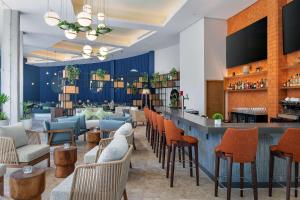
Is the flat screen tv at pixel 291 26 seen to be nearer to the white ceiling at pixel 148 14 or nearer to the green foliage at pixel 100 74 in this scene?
the white ceiling at pixel 148 14

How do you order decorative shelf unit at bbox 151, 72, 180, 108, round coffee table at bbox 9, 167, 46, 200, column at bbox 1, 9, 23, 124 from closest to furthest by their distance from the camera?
round coffee table at bbox 9, 167, 46, 200, column at bbox 1, 9, 23, 124, decorative shelf unit at bbox 151, 72, 180, 108

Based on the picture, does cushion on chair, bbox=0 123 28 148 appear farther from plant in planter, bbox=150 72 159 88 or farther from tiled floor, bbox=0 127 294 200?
plant in planter, bbox=150 72 159 88

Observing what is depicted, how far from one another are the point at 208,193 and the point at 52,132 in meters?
3.77

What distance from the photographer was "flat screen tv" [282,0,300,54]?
5.34 meters

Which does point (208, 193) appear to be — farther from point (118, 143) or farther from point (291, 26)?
point (291, 26)

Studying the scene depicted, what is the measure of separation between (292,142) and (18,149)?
14.3ft

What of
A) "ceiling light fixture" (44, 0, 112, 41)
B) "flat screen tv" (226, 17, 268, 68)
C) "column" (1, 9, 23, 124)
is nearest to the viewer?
"ceiling light fixture" (44, 0, 112, 41)

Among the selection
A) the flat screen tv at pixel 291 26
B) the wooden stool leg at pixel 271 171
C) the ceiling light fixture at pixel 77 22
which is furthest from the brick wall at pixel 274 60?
the ceiling light fixture at pixel 77 22

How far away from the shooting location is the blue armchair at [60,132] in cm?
569

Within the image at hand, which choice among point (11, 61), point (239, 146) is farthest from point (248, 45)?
A: point (11, 61)

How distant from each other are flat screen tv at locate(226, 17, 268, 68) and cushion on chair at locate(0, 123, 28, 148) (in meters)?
5.99

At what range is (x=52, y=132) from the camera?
5.68 metres

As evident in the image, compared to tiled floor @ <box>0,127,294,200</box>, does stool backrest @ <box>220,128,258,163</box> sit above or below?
above

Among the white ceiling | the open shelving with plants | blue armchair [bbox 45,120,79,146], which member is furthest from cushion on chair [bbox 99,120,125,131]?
the open shelving with plants
